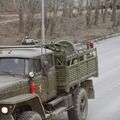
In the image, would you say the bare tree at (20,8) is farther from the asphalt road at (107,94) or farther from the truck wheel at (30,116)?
the truck wheel at (30,116)

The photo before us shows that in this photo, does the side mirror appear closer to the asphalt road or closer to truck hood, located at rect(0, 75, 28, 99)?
truck hood, located at rect(0, 75, 28, 99)

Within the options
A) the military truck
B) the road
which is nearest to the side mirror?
the military truck

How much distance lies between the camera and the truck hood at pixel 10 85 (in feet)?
34.0

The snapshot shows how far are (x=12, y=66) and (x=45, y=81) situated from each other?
0.93 m

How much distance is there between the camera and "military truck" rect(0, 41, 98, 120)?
10.6 meters

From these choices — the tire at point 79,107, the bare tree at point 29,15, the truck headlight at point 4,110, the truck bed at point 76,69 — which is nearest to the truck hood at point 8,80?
the truck headlight at point 4,110

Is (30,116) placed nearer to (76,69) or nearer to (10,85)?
(10,85)

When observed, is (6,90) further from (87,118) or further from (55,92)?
(87,118)

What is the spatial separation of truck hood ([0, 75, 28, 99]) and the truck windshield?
219 millimetres

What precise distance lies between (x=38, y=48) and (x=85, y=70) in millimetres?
2059

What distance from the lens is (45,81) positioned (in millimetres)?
11984

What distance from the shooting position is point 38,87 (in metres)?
11.6

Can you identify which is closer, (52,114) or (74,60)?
(52,114)

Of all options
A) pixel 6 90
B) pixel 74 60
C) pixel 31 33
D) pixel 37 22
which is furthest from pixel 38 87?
pixel 37 22
